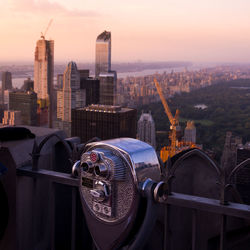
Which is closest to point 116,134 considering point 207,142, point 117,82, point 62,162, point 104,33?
point 207,142

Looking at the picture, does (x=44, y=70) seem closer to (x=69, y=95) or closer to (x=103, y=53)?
(x=103, y=53)

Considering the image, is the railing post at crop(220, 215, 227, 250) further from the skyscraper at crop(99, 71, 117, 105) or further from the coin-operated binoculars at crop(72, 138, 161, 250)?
the skyscraper at crop(99, 71, 117, 105)

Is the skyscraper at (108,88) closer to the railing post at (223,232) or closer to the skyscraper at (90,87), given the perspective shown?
the skyscraper at (90,87)

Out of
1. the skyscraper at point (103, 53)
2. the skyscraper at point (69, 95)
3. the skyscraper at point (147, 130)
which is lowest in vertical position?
the skyscraper at point (147, 130)

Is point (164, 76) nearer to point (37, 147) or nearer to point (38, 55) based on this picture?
point (38, 55)

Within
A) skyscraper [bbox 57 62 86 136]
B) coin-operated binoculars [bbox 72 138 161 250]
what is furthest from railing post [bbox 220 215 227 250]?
skyscraper [bbox 57 62 86 136]

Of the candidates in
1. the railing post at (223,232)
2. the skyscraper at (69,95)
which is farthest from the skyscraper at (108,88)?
the railing post at (223,232)

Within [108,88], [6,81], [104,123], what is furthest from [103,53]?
[104,123]
